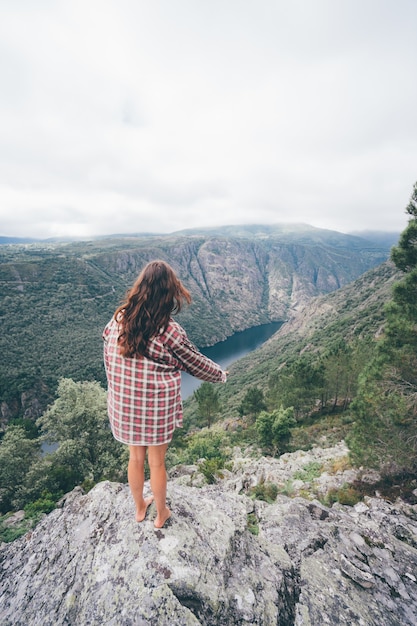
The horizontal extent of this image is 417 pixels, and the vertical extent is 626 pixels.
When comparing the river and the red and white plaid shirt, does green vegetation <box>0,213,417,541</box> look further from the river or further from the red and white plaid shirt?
the river

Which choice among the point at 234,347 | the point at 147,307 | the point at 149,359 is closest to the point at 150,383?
the point at 149,359

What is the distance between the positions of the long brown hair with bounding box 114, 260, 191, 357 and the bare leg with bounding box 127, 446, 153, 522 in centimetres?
119

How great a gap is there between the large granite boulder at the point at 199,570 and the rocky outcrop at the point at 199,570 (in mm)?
12

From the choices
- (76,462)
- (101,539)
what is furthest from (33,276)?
(101,539)

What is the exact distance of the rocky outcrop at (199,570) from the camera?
100.0 inches

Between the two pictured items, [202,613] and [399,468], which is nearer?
[202,613]

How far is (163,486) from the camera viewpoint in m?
3.07

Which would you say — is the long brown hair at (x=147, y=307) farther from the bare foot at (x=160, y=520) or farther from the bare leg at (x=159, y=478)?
the bare foot at (x=160, y=520)

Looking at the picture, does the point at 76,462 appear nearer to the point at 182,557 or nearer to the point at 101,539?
the point at 101,539

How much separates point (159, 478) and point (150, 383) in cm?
135

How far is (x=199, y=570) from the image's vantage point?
2.92 metres

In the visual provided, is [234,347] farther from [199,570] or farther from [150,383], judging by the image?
[150,383]

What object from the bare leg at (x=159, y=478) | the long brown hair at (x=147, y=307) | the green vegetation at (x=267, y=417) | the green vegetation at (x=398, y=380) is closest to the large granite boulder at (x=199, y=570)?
the bare leg at (x=159, y=478)

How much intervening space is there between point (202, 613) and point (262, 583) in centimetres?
89
